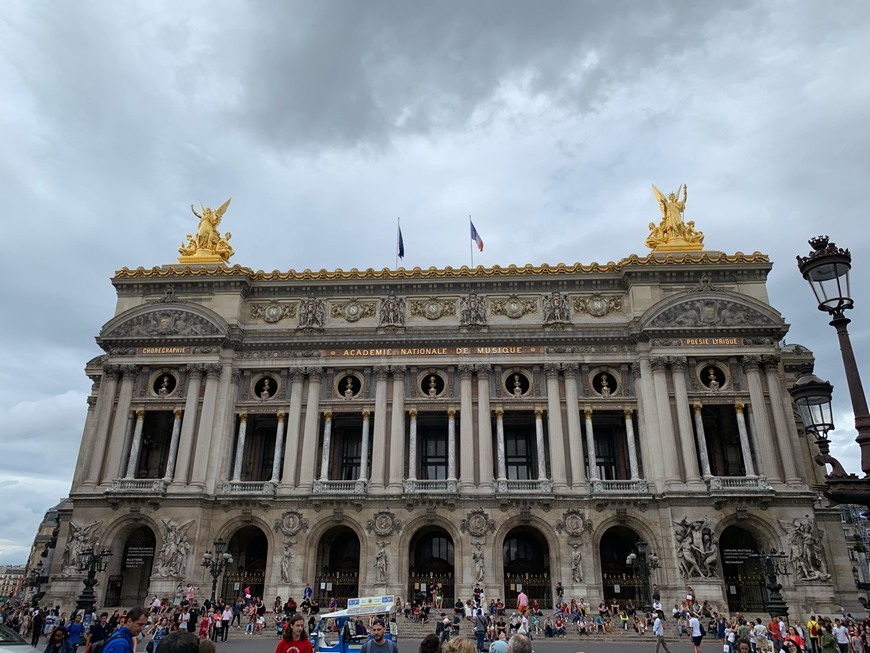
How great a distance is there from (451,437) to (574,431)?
799cm

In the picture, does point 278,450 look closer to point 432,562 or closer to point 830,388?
point 432,562

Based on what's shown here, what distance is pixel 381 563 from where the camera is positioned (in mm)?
39219

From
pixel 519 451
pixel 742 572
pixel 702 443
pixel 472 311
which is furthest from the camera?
pixel 519 451

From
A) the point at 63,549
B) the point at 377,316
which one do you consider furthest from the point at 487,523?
the point at 63,549

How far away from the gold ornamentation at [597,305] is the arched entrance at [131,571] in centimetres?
3266

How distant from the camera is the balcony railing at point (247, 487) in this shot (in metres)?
41.5

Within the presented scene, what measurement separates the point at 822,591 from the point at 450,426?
23.2 m

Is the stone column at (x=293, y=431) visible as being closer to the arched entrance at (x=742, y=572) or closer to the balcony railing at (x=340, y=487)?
the balcony railing at (x=340, y=487)

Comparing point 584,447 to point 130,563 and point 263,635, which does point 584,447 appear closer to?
point 263,635

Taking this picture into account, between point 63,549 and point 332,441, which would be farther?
point 332,441

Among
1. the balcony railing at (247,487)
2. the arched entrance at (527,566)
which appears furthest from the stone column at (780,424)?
the balcony railing at (247,487)

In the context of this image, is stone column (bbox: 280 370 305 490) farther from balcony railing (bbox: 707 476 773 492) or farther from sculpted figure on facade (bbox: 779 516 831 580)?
sculpted figure on facade (bbox: 779 516 831 580)

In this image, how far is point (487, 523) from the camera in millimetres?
39750

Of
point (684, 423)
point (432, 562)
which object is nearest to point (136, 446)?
point (432, 562)
